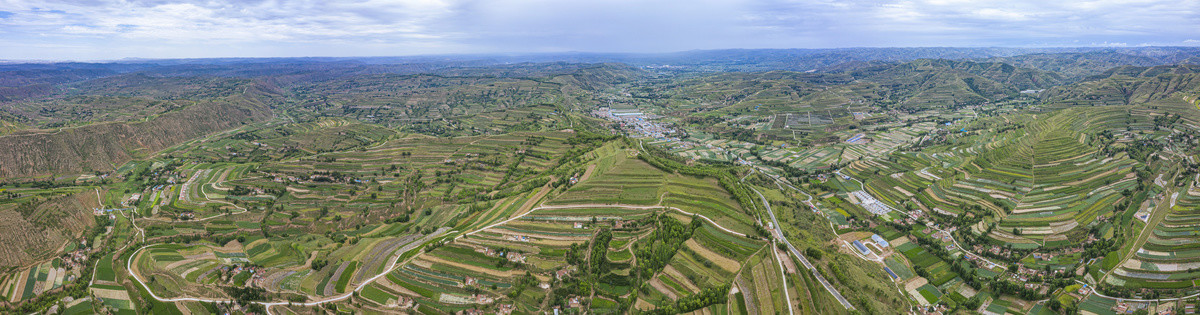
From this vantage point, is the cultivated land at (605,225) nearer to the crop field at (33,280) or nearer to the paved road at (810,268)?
the crop field at (33,280)

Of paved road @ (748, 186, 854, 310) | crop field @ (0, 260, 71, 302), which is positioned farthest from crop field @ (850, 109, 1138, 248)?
crop field @ (0, 260, 71, 302)

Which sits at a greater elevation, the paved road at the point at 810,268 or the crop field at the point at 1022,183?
the crop field at the point at 1022,183

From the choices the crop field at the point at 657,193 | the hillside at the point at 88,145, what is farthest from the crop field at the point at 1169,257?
the hillside at the point at 88,145

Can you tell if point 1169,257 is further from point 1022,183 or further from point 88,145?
point 88,145

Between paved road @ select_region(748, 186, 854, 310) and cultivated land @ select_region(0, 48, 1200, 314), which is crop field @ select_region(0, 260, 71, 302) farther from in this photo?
paved road @ select_region(748, 186, 854, 310)

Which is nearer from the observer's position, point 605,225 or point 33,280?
point 33,280

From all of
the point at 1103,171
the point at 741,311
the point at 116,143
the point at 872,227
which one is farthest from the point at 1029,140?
the point at 116,143

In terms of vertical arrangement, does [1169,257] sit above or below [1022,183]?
below

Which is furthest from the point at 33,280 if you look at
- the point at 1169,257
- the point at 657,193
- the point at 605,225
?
the point at 1169,257

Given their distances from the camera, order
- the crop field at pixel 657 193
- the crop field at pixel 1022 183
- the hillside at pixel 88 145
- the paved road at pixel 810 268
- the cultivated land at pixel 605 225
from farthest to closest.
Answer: the hillside at pixel 88 145 → the crop field at pixel 657 193 → the crop field at pixel 1022 183 → the cultivated land at pixel 605 225 → the paved road at pixel 810 268

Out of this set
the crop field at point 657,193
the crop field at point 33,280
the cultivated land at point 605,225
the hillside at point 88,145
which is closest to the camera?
the cultivated land at point 605,225

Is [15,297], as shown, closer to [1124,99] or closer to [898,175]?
[898,175]
